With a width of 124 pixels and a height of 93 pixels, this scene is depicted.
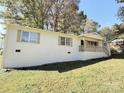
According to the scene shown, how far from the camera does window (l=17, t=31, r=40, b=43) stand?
44.9ft

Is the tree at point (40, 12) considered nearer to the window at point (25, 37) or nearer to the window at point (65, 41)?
the window at point (65, 41)

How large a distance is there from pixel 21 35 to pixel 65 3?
53.0 feet

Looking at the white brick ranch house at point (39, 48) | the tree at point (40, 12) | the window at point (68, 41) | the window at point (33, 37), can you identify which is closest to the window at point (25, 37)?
the white brick ranch house at point (39, 48)

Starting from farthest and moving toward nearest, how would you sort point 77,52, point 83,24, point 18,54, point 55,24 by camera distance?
1. point 83,24
2. point 55,24
3. point 77,52
4. point 18,54

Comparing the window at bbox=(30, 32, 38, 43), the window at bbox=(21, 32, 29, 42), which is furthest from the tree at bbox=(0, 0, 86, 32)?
the window at bbox=(21, 32, 29, 42)

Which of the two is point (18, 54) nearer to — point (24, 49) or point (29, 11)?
point (24, 49)

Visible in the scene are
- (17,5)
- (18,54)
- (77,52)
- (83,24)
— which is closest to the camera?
(18,54)

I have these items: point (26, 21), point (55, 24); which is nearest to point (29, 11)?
point (26, 21)

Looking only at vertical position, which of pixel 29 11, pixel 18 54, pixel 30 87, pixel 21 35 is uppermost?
pixel 29 11

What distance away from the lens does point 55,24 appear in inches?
Answer: 1133

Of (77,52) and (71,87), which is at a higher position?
(77,52)

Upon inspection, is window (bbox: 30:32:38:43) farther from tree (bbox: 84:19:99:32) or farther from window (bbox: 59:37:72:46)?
tree (bbox: 84:19:99:32)

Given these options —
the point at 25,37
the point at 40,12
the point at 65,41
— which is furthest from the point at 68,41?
the point at 40,12

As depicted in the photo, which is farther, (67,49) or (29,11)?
(29,11)
